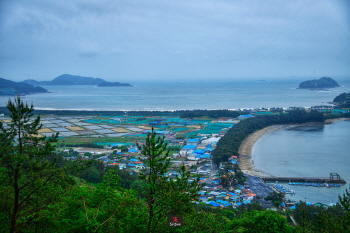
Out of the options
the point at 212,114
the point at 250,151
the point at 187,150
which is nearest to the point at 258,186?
the point at 250,151

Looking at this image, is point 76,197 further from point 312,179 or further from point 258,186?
point 312,179

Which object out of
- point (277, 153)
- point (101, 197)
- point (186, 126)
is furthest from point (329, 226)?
point (186, 126)

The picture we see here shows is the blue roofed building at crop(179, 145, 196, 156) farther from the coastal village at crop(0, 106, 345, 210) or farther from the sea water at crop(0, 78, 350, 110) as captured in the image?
the sea water at crop(0, 78, 350, 110)

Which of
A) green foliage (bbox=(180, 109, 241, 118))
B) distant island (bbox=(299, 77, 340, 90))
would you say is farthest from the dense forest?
distant island (bbox=(299, 77, 340, 90))

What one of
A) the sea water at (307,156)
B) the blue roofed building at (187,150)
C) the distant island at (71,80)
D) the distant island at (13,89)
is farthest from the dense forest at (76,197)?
the distant island at (71,80)

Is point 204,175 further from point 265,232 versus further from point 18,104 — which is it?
Answer: point 18,104

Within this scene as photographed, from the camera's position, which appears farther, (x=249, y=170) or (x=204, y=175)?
(x=249, y=170)
